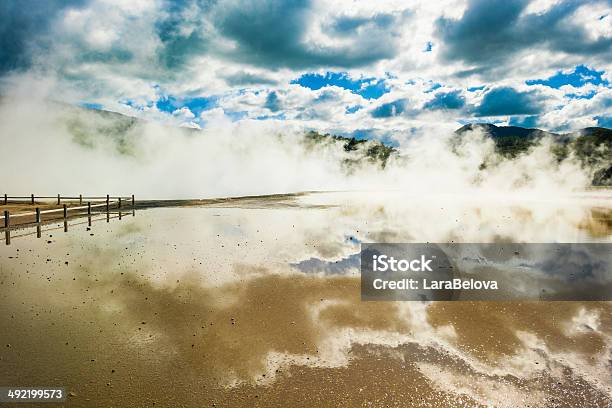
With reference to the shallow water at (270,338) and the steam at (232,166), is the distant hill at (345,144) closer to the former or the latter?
the steam at (232,166)

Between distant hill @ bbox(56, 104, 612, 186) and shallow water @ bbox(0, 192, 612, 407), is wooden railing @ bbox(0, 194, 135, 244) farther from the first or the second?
distant hill @ bbox(56, 104, 612, 186)

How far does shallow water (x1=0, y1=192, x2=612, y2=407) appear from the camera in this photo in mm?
5129

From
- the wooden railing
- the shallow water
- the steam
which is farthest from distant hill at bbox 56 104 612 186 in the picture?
the shallow water

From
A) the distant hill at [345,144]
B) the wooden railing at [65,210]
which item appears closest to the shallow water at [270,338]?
the wooden railing at [65,210]

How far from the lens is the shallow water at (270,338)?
5.13 metres

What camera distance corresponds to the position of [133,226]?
18359 mm

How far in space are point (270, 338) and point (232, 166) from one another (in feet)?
191

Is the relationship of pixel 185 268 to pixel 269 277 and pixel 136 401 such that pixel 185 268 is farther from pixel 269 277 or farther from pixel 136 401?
pixel 136 401

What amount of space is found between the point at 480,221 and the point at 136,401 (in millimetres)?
18003

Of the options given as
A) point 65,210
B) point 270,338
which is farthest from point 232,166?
point 270,338

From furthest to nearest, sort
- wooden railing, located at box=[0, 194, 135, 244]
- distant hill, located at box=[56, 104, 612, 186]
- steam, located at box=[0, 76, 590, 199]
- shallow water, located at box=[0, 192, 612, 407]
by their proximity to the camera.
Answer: distant hill, located at box=[56, 104, 612, 186] → steam, located at box=[0, 76, 590, 199] → wooden railing, located at box=[0, 194, 135, 244] → shallow water, located at box=[0, 192, 612, 407]

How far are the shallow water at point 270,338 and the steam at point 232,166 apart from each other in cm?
3360

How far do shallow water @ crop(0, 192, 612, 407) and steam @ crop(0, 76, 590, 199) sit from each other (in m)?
33.6

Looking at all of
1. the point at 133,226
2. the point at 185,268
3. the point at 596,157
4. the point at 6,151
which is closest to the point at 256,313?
the point at 185,268
